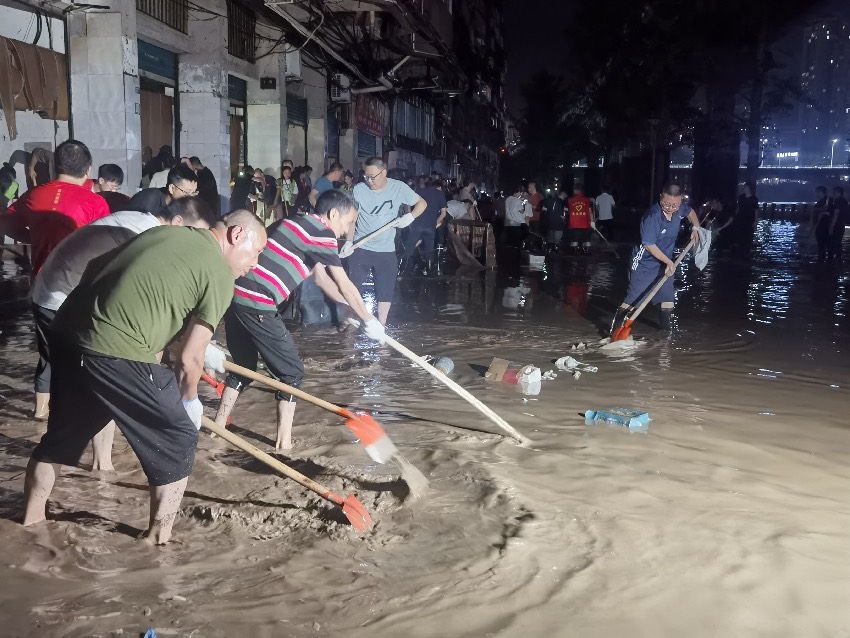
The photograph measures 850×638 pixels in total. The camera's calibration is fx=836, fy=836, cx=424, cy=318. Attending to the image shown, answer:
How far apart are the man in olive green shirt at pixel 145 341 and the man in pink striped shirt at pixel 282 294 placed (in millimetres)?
1410

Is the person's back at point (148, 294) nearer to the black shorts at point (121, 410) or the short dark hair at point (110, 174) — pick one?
the black shorts at point (121, 410)

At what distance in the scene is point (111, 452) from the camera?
4.97 meters

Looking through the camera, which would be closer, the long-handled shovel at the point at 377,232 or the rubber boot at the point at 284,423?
the rubber boot at the point at 284,423

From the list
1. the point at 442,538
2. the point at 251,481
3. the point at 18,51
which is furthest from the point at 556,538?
the point at 18,51

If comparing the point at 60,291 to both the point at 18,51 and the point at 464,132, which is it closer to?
the point at 18,51

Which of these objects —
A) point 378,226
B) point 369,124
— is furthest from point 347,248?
point 369,124

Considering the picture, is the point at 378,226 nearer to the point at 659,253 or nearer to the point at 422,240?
the point at 659,253

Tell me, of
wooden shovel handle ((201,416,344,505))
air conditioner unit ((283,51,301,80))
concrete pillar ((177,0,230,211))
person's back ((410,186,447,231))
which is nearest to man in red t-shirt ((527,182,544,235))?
air conditioner unit ((283,51,301,80))

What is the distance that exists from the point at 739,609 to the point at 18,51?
35.8 ft

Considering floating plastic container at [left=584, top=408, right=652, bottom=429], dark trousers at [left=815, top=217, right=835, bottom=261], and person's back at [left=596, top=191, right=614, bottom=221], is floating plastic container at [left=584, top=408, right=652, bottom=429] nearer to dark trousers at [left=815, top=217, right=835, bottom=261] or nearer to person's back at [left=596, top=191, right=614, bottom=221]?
dark trousers at [left=815, top=217, right=835, bottom=261]

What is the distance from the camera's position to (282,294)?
5188 millimetres

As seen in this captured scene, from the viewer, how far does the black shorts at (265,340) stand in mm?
5074

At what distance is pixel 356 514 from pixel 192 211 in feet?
6.17

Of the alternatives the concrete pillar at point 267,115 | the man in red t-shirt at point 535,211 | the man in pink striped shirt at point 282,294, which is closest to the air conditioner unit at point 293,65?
the concrete pillar at point 267,115
